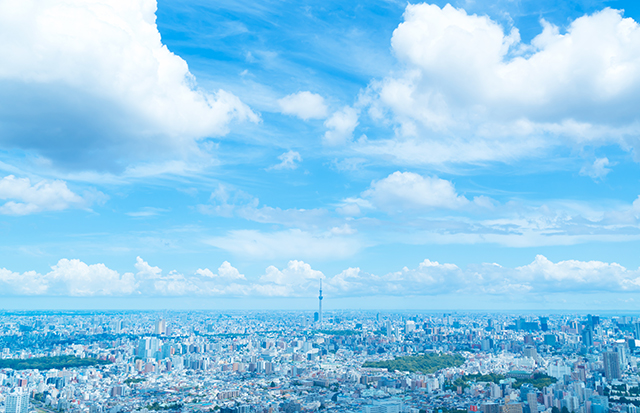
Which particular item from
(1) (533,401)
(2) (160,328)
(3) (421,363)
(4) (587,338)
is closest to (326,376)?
(3) (421,363)

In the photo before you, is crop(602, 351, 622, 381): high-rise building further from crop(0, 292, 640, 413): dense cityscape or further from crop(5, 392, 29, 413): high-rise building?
crop(5, 392, 29, 413): high-rise building

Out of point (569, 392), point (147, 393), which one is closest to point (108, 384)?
point (147, 393)

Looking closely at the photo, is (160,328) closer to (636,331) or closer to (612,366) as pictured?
(612,366)

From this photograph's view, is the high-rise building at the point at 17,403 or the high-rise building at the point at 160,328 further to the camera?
the high-rise building at the point at 160,328

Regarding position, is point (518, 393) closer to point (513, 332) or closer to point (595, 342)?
point (595, 342)

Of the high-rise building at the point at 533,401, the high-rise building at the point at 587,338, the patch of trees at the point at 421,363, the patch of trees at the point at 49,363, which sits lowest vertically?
the patch of trees at the point at 49,363

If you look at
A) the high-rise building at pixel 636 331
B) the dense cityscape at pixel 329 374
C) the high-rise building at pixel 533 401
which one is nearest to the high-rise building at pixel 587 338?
the dense cityscape at pixel 329 374

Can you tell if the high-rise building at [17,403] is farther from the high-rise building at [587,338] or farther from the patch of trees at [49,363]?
the high-rise building at [587,338]
